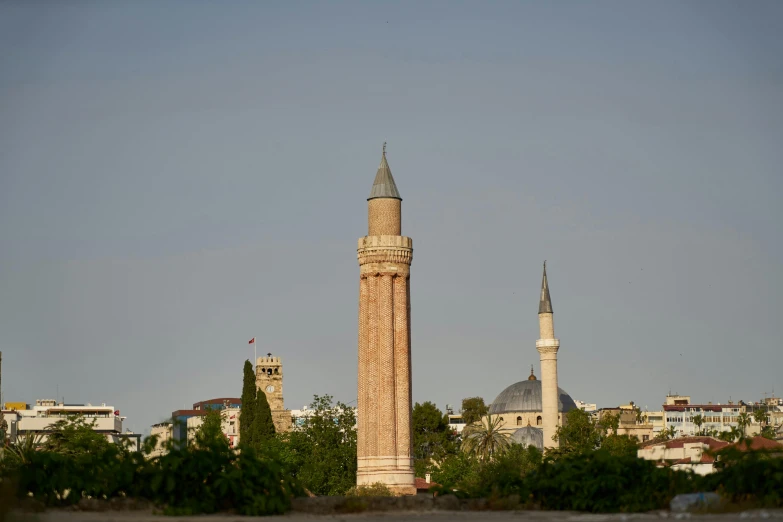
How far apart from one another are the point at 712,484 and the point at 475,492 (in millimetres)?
3356

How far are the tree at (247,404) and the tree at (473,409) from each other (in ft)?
147

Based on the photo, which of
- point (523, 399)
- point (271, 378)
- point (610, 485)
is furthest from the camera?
point (523, 399)

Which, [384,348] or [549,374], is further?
[549,374]

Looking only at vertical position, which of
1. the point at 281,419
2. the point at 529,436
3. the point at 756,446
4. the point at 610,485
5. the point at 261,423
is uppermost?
the point at 281,419

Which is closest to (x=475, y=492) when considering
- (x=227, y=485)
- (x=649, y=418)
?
(x=227, y=485)

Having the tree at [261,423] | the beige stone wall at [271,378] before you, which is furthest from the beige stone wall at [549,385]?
the beige stone wall at [271,378]

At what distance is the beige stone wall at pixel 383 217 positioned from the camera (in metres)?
61.0

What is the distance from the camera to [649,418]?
536 ft

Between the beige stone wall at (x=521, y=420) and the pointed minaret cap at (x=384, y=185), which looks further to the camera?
the beige stone wall at (x=521, y=420)

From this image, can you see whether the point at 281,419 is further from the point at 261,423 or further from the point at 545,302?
the point at 545,302

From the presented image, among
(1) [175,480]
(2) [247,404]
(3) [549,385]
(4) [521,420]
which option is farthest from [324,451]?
(1) [175,480]

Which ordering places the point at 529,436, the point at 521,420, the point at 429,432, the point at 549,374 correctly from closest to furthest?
1. the point at 549,374
2. the point at 529,436
3. the point at 429,432
4. the point at 521,420

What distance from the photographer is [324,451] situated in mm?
71625

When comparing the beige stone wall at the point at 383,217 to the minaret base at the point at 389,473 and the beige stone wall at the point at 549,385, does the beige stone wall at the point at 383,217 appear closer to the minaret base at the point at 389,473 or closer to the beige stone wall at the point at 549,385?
the minaret base at the point at 389,473
